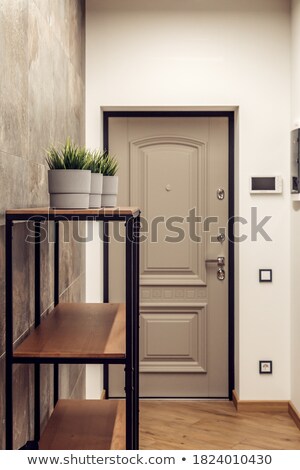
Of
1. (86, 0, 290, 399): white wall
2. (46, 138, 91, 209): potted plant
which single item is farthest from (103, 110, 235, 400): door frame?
(46, 138, 91, 209): potted plant

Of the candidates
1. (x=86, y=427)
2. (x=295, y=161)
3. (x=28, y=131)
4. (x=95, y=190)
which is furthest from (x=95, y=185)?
(x=295, y=161)

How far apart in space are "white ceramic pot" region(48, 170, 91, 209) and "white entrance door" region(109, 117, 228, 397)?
93.6 inches

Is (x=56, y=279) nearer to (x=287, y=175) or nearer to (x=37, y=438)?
(x=37, y=438)

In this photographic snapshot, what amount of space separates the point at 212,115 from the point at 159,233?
0.89 meters

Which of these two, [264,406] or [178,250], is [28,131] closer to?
[178,250]

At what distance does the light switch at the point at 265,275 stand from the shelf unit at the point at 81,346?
1794 mm

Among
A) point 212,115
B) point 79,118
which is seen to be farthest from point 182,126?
point 79,118

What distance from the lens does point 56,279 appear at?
8.64 feet

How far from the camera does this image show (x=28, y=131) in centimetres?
216

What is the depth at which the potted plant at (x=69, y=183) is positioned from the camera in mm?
1919

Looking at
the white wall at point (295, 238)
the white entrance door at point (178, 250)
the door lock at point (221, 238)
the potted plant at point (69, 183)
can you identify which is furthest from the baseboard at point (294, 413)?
the potted plant at point (69, 183)

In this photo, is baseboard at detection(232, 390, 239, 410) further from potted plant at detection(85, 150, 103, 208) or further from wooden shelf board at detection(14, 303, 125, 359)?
potted plant at detection(85, 150, 103, 208)

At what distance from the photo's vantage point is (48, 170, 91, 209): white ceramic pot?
192 centimetres

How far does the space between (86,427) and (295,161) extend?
233 centimetres
